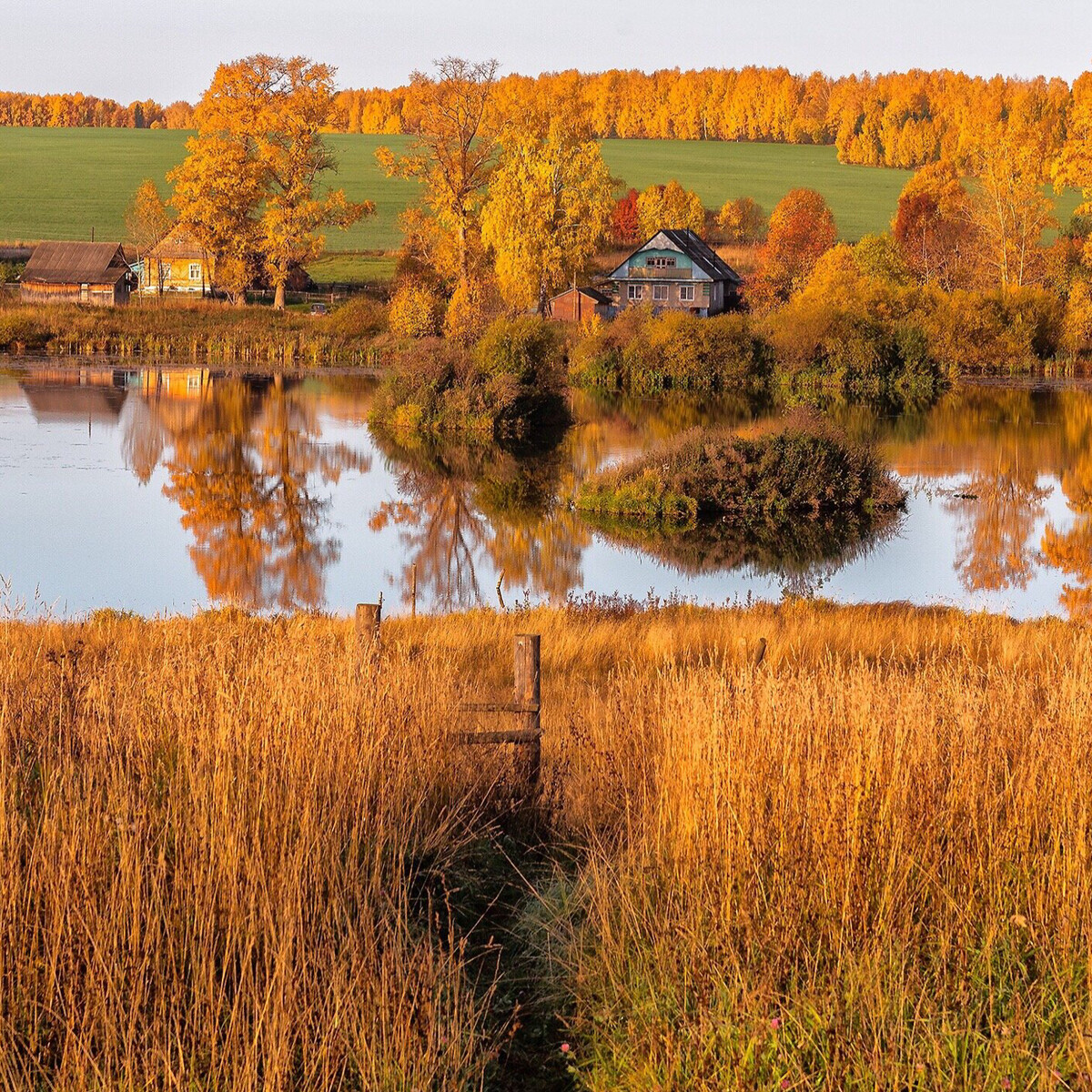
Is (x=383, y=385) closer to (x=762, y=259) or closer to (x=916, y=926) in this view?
(x=916, y=926)

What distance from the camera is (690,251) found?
79938 millimetres

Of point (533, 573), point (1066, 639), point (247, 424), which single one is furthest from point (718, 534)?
point (247, 424)

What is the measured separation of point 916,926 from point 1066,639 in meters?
10.6

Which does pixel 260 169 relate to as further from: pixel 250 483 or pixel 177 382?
pixel 250 483

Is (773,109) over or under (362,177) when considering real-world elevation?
over

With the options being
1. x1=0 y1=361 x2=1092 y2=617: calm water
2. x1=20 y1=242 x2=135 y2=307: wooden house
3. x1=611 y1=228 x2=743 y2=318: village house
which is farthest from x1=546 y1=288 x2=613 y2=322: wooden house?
x1=0 y1=361 x2=1092 y2=617: calm water

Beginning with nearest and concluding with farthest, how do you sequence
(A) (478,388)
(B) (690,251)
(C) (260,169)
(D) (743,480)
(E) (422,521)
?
(E) (422,521) < (D) (743,480) < (A) (478,388) < (C) (260,169) < (B) (690,251)

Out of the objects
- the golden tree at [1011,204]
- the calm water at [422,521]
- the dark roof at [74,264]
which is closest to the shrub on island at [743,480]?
the calm water at [422,521]

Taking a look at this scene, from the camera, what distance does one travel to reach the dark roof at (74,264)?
230ft

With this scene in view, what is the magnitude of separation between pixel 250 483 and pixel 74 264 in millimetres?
45071

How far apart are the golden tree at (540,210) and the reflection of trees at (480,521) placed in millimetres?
25614

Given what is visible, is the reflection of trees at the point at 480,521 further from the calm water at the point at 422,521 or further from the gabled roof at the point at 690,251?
the gabled roof at the point at 690,251

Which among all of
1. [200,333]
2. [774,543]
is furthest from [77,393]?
[774,543]

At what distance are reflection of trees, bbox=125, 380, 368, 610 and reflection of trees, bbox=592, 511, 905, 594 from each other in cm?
587
